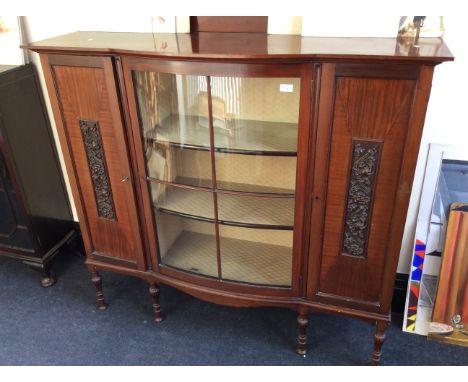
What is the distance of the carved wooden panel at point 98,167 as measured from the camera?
1271mm

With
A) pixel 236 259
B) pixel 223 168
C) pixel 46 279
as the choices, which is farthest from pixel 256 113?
pixel 46 279

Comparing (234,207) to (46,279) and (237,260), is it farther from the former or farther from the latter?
(46,279)

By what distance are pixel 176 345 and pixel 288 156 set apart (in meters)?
0.81

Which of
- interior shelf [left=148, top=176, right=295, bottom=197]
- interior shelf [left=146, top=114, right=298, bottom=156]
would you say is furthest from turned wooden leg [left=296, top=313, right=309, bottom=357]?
interior shelf [left=146, top=114, right=298, bottom=156]

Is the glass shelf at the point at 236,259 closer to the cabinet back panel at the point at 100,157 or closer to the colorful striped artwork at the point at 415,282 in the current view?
the cabinet back panel at the point at 100,157

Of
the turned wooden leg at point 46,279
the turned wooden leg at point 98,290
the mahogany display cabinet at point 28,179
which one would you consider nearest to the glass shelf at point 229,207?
the turned wooden leg at point 98,290

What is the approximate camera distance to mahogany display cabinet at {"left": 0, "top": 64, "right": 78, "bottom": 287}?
1.55m

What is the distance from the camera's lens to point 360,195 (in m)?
1.11

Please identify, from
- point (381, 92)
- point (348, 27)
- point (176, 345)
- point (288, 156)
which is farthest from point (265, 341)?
point (348, 27)

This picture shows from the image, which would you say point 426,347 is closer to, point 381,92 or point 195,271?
point 195,271

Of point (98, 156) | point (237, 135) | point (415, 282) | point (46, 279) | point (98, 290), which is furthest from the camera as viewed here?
point (46, 279)

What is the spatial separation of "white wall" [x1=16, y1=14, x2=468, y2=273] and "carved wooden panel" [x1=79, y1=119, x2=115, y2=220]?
369 mm

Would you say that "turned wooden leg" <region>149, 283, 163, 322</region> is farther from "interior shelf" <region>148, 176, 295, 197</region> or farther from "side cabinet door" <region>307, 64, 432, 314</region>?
"side cabinet door" <region>307, 64, 432, 314</region>

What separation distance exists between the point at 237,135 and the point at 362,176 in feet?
1.18
